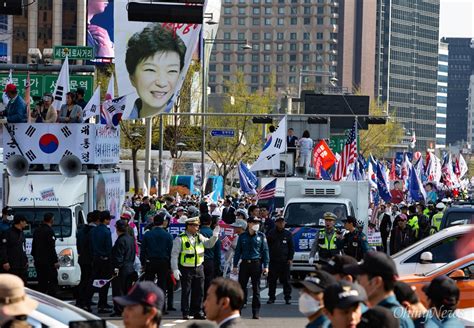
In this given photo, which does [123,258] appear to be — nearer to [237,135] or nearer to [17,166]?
[17,166]

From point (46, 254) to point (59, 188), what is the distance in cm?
233

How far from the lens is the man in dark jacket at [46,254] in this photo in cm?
2131

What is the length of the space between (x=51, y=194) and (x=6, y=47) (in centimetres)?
6906

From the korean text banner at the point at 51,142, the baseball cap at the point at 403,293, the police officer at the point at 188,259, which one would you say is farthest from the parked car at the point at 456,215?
the baseball cap at the point at 403,293

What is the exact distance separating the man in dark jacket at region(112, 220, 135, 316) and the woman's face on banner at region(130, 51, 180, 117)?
10128 mm

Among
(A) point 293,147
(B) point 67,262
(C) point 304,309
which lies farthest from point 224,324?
(A) point 293,147

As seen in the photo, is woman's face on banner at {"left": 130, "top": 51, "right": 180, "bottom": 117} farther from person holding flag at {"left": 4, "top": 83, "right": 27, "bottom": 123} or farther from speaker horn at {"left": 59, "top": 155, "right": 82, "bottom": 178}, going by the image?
speaker horn at {"left": 59, "top": 155, "right": 82, "bottom": 178}

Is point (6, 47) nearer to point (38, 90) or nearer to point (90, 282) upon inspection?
point (38, 90)

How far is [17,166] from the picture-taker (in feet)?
78.7

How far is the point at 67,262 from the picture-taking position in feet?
74.3

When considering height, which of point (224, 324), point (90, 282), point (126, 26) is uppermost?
point (126, 26)

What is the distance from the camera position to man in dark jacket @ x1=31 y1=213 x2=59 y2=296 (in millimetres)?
21312

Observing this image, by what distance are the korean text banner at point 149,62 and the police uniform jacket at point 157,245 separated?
1010cm

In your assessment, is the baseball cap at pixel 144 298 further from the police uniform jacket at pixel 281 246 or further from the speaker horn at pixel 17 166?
the speaker horn at pixel 17 166
